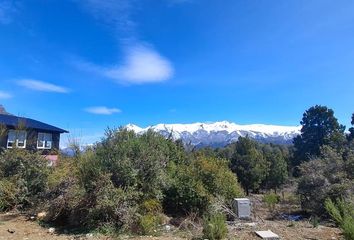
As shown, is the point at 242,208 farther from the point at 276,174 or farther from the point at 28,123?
the point at 276,174

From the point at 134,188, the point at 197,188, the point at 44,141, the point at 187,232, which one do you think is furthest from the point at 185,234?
the point at 44,141

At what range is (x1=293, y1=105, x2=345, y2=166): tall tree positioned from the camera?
Result: 143 feet

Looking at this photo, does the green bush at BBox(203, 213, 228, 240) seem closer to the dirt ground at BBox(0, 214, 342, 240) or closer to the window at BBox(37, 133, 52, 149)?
the dirt ground at BBox(0, 214, 342, 240)

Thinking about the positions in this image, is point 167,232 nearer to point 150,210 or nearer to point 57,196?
point 150,210

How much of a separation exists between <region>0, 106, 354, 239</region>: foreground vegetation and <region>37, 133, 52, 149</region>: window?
69.5 ft

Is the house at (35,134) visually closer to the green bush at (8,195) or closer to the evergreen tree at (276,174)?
the green bush at (8,195)

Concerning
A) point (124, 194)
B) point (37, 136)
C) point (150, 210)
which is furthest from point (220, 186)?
point (37, 136)

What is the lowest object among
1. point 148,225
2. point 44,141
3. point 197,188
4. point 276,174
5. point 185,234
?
point 185,234

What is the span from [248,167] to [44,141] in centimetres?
2130

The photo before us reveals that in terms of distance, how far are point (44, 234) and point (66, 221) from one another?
159 centimetres

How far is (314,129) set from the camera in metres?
45.8

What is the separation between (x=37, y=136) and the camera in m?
32.9

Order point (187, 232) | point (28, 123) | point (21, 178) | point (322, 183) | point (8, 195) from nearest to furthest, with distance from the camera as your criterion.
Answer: point (187, 232) < point (8, 195) < point (21, 178) < point (322, 183) < point (28, 123)

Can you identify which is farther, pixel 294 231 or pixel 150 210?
pixel 150 210
